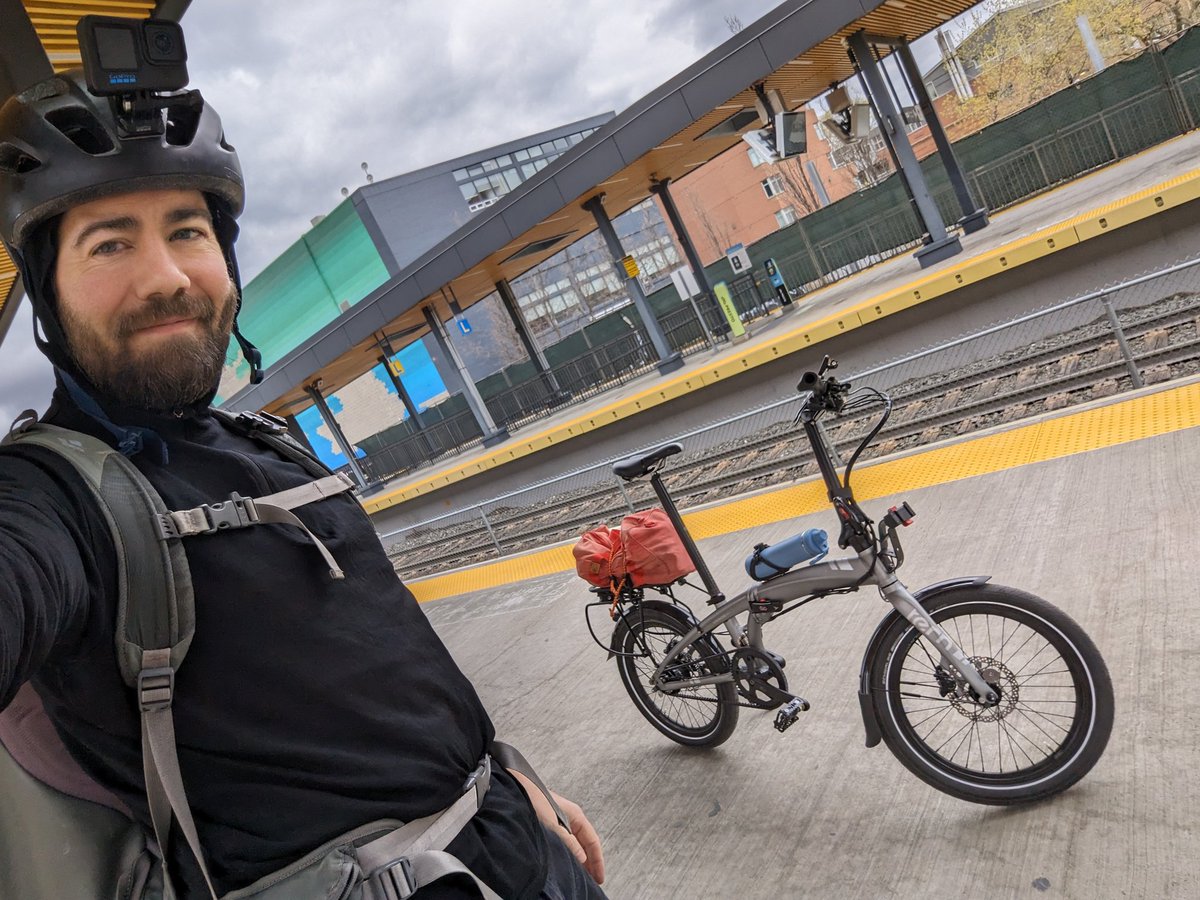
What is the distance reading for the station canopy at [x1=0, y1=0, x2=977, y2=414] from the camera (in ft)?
47.5

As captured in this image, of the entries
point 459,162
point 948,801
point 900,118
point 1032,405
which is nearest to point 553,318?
point 459,162

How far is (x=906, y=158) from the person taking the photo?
1612cm

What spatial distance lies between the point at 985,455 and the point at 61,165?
243 inches

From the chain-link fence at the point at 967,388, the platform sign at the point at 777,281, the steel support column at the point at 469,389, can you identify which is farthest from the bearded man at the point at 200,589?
the steel support column at the point at 469,389

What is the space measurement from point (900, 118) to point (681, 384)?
6.72 m

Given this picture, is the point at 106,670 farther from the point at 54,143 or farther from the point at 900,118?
the point at 900,118

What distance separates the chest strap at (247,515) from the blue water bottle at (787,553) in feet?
7.06

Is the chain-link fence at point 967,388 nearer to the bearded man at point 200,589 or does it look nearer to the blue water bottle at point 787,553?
the blue water bottle at point 787,553

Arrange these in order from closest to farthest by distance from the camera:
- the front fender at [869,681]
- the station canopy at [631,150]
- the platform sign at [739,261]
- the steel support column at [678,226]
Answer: the front fender at [869,681]
the station canopy at [631,150]
the platform sign at [739,261]
the steel support column at [678,226]

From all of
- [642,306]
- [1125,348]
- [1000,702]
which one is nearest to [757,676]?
[1000,702]

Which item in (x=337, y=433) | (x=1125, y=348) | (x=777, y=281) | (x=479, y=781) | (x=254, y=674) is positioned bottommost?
(x=1125, y=348)

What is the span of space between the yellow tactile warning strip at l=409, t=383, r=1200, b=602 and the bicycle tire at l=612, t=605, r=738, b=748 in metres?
2.97

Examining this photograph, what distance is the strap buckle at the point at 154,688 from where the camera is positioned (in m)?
1.17

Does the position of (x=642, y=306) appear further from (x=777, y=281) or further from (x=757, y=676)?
(x=757, y=676)
